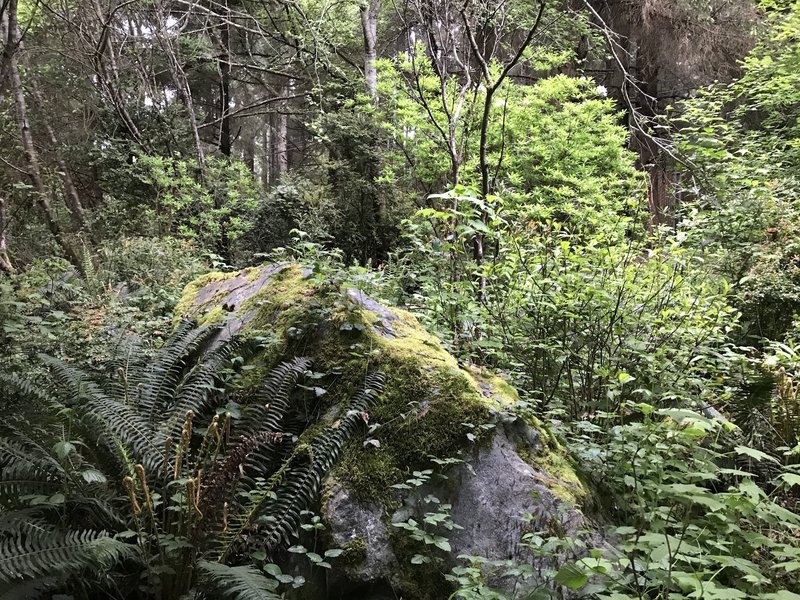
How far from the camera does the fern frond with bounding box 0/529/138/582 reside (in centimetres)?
161

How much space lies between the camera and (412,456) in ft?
7.76

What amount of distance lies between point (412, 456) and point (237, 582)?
92cm

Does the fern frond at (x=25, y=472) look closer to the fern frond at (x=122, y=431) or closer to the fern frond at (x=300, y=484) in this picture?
the fern frond at (x=122, y=431)

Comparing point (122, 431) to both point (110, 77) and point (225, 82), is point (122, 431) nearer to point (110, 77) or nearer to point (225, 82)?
point (110, 77)

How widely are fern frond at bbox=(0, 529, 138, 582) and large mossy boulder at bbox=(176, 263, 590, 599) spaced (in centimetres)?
78

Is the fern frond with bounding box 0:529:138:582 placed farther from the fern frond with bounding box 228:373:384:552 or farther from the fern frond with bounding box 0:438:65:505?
the fern frond with bounding box 228:373:384:552

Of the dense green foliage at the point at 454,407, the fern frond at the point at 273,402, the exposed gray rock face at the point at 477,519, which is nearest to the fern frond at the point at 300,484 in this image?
the dense green foliage at the point at 454,407

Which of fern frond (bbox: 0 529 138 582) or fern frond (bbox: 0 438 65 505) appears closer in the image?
fern frond (bbox: 0 529 138 582)

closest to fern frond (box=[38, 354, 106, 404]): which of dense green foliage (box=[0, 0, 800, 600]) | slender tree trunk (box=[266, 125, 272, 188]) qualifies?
dense green foliage (box=[0, 0, 800, 600])

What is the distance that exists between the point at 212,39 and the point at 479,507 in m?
14.7

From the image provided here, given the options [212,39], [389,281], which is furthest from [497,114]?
[212,39]

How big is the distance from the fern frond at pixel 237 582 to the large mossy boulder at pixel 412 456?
1.03ft

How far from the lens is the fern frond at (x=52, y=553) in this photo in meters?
1.61

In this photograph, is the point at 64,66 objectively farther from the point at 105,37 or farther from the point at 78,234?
the point at 78,234
